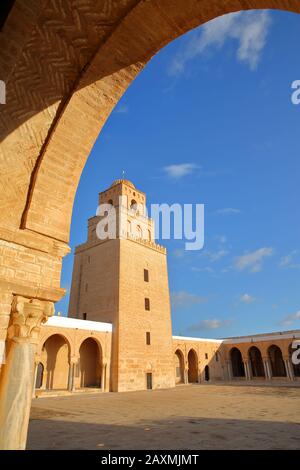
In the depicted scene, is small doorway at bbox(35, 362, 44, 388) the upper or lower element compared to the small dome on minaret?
lower

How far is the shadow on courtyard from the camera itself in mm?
5430

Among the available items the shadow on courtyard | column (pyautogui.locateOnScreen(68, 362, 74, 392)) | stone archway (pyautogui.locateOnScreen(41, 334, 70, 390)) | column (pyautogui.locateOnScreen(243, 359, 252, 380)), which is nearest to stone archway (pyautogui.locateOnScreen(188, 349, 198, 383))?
column (pyautogui.locateOnScreen(243, 359, 252, 380))

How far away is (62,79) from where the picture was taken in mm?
3100

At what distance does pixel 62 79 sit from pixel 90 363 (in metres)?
20.9

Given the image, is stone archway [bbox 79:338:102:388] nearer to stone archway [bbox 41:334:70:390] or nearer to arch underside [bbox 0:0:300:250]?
stone archway [bbox 41:334:70:390]

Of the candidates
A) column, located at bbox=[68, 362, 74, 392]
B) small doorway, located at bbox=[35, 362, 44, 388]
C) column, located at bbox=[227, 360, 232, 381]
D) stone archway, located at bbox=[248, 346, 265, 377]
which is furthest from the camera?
stone archway, located at bbox=[248, 346, 265, 377]

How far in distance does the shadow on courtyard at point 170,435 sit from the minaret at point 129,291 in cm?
1279

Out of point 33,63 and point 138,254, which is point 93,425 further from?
point 138,254

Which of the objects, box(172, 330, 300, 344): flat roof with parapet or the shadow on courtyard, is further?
box(172, 330, 300, 344): flat roof with parapet

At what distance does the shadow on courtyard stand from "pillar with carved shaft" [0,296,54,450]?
3473 mm

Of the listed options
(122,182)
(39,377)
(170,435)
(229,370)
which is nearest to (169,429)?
(170,435)

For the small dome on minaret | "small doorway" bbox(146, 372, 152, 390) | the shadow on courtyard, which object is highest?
the small dome on minaret

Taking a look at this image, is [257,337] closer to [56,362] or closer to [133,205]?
[133,205]

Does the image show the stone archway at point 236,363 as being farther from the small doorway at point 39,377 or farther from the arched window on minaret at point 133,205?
the small doorway at point 39,377
